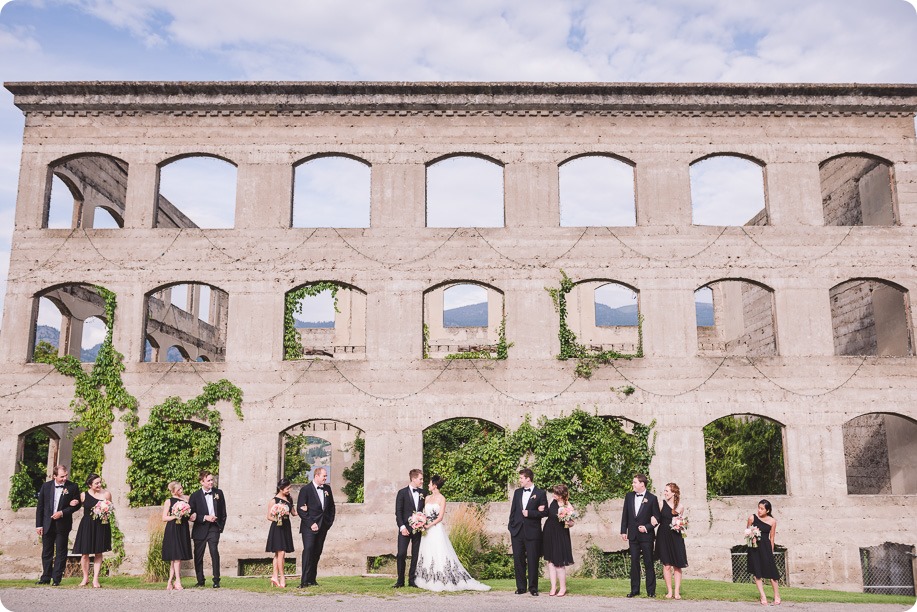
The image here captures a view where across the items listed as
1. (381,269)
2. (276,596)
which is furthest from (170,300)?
(276,596)

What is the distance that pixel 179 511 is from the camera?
12867 mm

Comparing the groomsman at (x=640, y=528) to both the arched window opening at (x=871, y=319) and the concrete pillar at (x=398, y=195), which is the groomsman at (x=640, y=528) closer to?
the concrete pillar at (x=398, y=195)

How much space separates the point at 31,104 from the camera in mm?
20281

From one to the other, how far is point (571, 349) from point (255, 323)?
26.7 ft

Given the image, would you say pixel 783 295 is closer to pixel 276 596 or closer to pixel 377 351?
pixel 377 351

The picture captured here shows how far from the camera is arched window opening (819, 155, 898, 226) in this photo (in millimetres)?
21109

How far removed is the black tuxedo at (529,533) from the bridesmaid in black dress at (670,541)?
2016mm

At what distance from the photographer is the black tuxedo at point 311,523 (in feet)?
41.8

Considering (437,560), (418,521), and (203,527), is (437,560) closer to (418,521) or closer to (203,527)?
(418,521)

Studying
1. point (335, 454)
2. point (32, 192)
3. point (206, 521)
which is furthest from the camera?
point (335, 454)

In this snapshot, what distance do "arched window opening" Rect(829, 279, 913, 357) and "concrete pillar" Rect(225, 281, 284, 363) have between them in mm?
15758

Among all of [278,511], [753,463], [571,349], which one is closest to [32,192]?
[278,511]

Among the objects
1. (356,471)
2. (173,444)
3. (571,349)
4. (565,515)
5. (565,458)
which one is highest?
(571,349)

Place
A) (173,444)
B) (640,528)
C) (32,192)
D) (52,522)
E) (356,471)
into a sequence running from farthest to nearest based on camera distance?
(356,471)
(32,192)
(173,444)
(52,522)
(640,528)
